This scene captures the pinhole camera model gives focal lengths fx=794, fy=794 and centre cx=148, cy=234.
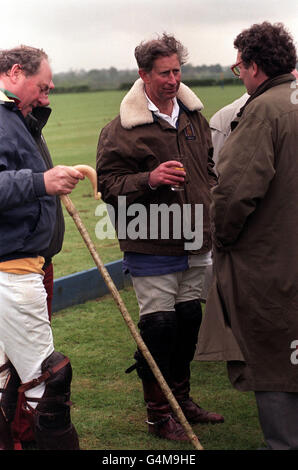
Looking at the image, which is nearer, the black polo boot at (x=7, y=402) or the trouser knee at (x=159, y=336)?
the black polo boot at (x=7, y=402)

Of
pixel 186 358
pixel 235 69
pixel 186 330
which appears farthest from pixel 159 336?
pixel 235 69

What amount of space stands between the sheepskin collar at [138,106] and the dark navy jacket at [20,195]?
0.83 metres

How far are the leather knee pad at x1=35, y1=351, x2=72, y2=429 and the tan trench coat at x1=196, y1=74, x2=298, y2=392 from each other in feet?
2.25

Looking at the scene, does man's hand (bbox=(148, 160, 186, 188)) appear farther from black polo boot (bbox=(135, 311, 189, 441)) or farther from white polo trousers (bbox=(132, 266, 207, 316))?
black polo boot (bbox=(135, 311, 189, 441))

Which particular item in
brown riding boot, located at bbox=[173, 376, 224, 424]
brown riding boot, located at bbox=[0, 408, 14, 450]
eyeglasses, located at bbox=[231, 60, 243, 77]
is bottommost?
brown riding boot, located at bbox=[173, 376, 224, 424]

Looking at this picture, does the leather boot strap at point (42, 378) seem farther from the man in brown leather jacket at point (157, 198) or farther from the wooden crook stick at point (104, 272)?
the man in brown leather jacket at point (157, 198)

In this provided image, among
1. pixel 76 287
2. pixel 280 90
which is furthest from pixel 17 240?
pixel 76 287

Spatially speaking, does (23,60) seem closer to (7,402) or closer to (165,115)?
(165,115)

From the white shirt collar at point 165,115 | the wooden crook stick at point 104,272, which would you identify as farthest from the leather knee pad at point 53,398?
the white shirt collar at point 165,115

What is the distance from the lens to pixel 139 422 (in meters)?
4.92

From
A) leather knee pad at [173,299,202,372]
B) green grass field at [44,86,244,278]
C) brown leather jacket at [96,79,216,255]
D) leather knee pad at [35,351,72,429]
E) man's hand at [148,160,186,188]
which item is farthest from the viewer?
green grass field at [44,86,244,278]

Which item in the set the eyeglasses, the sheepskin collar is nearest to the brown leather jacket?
the sheepskin collar

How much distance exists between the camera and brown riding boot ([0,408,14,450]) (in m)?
4.14

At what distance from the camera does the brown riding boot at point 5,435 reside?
163 inches
